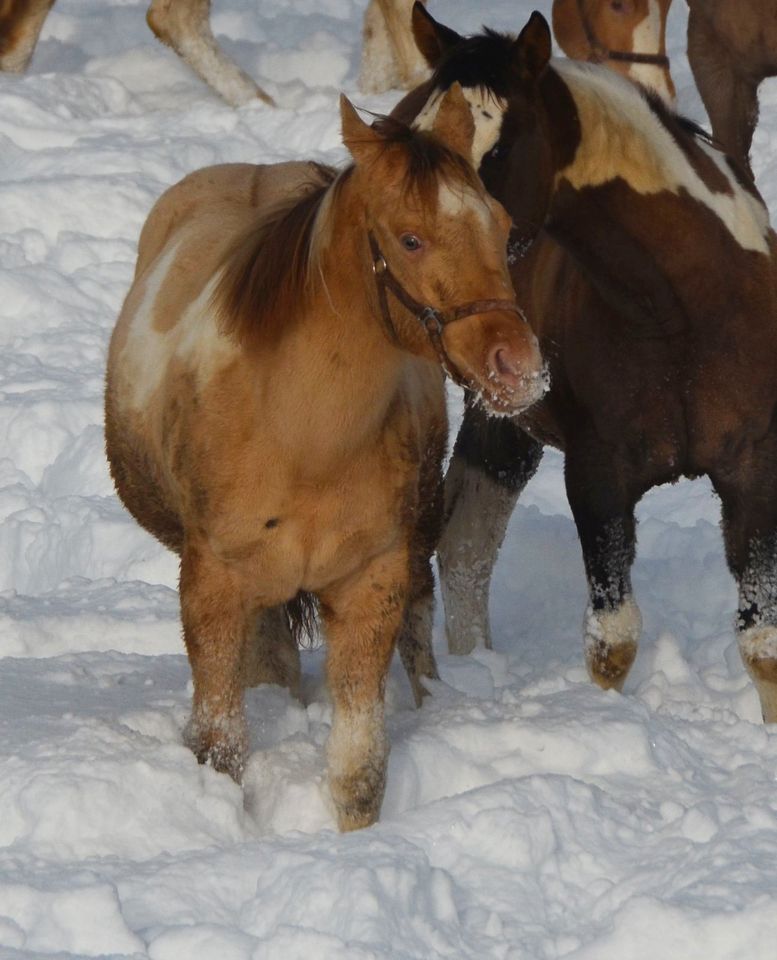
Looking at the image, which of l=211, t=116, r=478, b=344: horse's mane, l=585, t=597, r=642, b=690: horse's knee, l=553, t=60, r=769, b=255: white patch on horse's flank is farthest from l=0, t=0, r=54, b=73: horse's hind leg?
l=211, t=116, r=478, b=344: horse's mane

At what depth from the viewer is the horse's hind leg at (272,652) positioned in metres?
4.91

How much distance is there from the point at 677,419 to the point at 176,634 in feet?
5.82

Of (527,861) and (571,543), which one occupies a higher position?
(527,861)

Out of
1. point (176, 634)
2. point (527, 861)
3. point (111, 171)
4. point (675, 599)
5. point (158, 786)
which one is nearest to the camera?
point (527, 861)

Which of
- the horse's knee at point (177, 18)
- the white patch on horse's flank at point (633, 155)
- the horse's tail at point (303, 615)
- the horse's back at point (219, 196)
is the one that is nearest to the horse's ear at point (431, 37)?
the white patch on horse's flank at point (633, 155)

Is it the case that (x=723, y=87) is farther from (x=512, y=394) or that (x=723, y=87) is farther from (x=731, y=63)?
(x=512, y=394)

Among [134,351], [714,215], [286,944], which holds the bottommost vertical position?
[286,944]

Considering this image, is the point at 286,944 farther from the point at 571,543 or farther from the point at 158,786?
the point at 571,543

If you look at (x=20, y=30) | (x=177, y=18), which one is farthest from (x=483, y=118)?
(x=20, y=30)

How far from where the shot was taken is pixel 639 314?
15.6ft

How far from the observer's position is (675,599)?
6160mm

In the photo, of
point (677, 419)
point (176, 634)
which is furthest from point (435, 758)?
point (176, 634)

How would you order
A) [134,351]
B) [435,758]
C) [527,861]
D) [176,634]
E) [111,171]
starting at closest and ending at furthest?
[527,861], [435,758], [134,351], [176,634], [111,171]

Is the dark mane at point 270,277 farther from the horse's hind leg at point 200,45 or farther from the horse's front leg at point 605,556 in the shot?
the horse's hind leg at point 200,45
